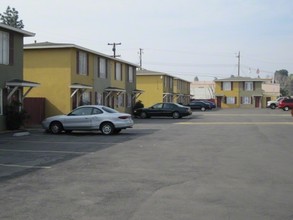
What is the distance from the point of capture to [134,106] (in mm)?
47625

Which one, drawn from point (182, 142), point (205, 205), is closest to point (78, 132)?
point (182, 142)

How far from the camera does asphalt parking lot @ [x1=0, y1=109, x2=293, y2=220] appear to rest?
7.19m

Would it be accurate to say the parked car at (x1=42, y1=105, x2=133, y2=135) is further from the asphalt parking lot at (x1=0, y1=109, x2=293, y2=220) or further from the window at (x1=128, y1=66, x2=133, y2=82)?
the window at (x1=128, y1=66, x2=133, y2=82)

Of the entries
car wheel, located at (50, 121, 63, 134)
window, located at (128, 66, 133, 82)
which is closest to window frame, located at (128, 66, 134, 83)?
window, located at (128, 66, 133, 82)

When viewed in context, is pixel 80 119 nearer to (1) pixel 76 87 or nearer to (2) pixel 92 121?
(2) pixel 92 121

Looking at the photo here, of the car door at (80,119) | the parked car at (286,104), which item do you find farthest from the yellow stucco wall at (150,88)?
the car door at (80,119)

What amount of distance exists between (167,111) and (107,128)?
777 inches

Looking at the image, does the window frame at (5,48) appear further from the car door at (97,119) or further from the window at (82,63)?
the window at (82,63)

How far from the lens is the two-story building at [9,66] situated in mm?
23781

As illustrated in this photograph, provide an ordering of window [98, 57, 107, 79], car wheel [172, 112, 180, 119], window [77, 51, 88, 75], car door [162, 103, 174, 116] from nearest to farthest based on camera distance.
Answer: window [77, 51, 88, 75]
window [98, 57, 107, 79]
car wheel [172, 112, 180, 119]
car door [162, 103, 174, 116]

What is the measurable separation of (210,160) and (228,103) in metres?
79.5

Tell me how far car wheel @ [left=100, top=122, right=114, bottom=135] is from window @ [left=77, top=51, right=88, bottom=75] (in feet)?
37.2

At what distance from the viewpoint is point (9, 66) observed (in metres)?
24.4

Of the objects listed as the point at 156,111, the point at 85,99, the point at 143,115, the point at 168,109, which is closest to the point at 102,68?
the point at 85,99
